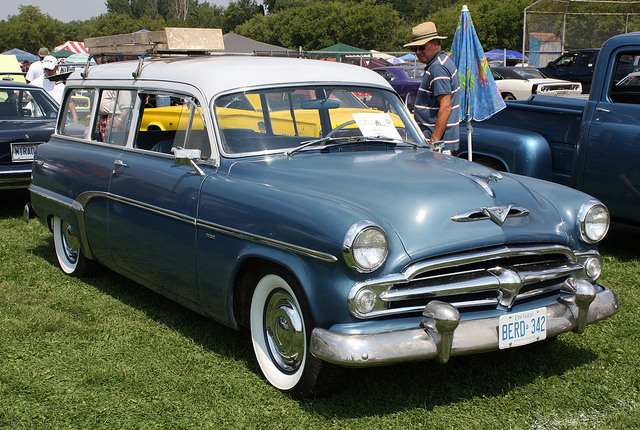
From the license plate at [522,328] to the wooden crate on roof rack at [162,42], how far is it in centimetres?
344

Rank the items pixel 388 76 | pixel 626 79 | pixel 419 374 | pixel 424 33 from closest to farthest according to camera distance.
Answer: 1. pixel 419 374
2. pixel 626 79
3. pixel 424 33
4. pixel 388 76

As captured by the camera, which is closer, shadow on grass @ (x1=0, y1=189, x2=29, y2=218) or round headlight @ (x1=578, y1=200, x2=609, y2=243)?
round headlight @ (x1=578, y1=200, x2=609, y2=243)

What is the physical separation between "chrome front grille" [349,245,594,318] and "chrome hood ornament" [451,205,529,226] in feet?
0.49

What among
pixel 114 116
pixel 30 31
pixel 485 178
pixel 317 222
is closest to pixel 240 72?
pixel 114 116

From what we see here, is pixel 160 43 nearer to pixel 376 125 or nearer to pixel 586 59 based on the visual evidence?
pixel 376 125

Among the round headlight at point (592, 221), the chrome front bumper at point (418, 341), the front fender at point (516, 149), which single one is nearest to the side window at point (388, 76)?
the front fender at point (516, 149)

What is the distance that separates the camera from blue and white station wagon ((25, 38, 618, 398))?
10.0ft

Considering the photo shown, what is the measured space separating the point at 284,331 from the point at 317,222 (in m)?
0.66

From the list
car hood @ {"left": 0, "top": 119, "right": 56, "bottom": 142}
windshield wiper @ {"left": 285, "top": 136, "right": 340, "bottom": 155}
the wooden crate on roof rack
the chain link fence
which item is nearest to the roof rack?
the wooden crate on roof rack

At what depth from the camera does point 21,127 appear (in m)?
7.91

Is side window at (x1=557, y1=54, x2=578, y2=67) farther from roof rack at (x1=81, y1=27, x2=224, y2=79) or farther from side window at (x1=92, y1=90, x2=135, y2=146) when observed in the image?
side window at (x1=92, y1=90, x2=135, y2=146)

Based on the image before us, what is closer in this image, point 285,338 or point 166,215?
point 285,338

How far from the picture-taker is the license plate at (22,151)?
7660 millimetres

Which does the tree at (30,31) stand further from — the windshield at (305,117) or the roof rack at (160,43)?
the windshield at (305,117)
